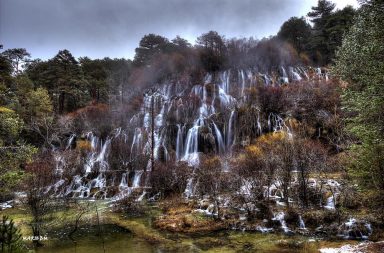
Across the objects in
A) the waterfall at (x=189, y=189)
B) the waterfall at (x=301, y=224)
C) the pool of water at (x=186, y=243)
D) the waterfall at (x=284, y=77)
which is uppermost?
the waterfall at (x=284, y=77)

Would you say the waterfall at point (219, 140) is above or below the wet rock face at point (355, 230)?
above

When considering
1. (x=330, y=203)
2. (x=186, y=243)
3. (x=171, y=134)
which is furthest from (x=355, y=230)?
(x=171, y=134)

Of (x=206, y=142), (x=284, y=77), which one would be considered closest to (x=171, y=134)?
(x=206, y=142)

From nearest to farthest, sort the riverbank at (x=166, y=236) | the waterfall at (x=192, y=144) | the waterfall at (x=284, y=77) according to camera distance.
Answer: the riverbank at (x=166, y=236) → the waterfall at (x=192, y=144) → the waterfall at (x=284, y=77)

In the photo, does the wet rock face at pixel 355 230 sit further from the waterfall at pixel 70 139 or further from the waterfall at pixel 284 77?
the waterfall at pixel 284 77

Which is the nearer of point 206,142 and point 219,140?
point 206,142

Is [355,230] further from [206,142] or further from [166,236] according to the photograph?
[206,142]

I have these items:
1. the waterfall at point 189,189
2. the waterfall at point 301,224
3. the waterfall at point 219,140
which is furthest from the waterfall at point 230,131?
the waterfall at point 301,224

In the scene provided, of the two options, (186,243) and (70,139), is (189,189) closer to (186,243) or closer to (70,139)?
(186,243)

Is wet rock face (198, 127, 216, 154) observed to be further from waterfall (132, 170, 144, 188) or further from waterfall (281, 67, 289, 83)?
waterfall (281, 67, 289, 83)

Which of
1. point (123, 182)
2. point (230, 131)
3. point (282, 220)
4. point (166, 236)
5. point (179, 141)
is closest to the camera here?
point (166, 236)

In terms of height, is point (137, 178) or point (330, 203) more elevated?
point (137, 178)

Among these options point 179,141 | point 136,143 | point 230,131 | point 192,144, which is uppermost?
point 230,131

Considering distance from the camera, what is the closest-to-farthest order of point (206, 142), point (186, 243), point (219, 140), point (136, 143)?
point (186, 243), point (206, 142), point (219, 140), point (136, 143)
